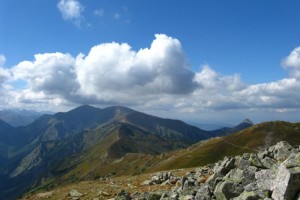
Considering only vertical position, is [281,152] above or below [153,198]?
above

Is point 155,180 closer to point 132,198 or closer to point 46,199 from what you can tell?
point 46,199

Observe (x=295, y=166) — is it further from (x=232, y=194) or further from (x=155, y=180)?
(x=155, y=180)

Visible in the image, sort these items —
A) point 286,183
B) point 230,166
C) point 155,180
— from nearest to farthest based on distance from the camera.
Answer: point 286,183 → point 230,166 → point 155,180

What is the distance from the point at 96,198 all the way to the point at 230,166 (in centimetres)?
1841

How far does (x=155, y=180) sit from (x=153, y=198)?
25.1 meters

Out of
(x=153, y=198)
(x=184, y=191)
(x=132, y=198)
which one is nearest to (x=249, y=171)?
(x=184, y=191)

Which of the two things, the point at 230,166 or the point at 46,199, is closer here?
the point at 230,166

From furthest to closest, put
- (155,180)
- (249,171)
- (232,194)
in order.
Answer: (155,180) < (249,171) < (232,194)

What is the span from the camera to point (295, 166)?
26.7m

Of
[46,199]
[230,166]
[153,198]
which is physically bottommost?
[46,199]

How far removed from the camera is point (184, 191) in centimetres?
3478

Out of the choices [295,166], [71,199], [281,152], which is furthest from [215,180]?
[71,199]

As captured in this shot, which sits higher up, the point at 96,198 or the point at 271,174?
the point at 271,174

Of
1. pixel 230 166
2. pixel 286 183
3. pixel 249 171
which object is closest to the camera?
pixel 286 183
